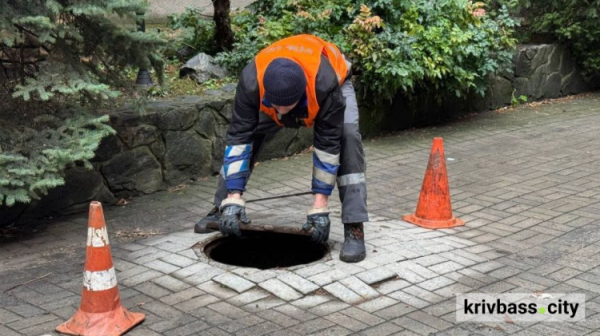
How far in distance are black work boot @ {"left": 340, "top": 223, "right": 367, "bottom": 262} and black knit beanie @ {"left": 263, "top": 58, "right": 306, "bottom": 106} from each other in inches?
38.7

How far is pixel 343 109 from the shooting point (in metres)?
5.20

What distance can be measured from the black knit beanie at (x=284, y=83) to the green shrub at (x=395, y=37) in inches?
142

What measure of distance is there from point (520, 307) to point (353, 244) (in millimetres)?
1099

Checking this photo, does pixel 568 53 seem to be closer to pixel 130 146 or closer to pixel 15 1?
pixel 130 146

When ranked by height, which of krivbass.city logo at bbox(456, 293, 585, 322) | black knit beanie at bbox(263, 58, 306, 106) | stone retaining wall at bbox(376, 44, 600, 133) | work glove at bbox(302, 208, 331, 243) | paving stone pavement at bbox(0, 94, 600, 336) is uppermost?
black knit beanie at bbox(263, 58, 306, 106)

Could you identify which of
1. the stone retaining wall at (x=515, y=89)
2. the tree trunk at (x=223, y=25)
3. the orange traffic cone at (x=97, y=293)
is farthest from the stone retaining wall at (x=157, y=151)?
the orange traffic cone at (x=97, y=293)

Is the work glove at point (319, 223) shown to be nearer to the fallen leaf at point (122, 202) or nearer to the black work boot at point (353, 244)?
the black work boot at point (353, 244)

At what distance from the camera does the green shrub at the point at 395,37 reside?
8.59m

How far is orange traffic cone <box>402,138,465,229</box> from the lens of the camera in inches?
248

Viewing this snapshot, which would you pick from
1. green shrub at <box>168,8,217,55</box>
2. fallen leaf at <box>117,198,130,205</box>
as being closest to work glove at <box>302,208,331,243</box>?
fallen leaf at <box>117,198,130,205</box>

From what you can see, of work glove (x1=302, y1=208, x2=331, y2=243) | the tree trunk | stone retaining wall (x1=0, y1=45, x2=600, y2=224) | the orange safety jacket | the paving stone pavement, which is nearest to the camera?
the paving stone pavement

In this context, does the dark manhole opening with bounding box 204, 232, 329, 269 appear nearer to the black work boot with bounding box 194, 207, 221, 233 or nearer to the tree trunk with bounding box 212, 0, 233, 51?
the black work boot with bounding box 194, 207, 221, 233

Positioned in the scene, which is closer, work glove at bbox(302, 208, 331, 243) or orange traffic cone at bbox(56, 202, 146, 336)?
orange traffic cone at bbox(56, 202, 146, 336)

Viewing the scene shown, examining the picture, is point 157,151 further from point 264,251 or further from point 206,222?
point 264,251
